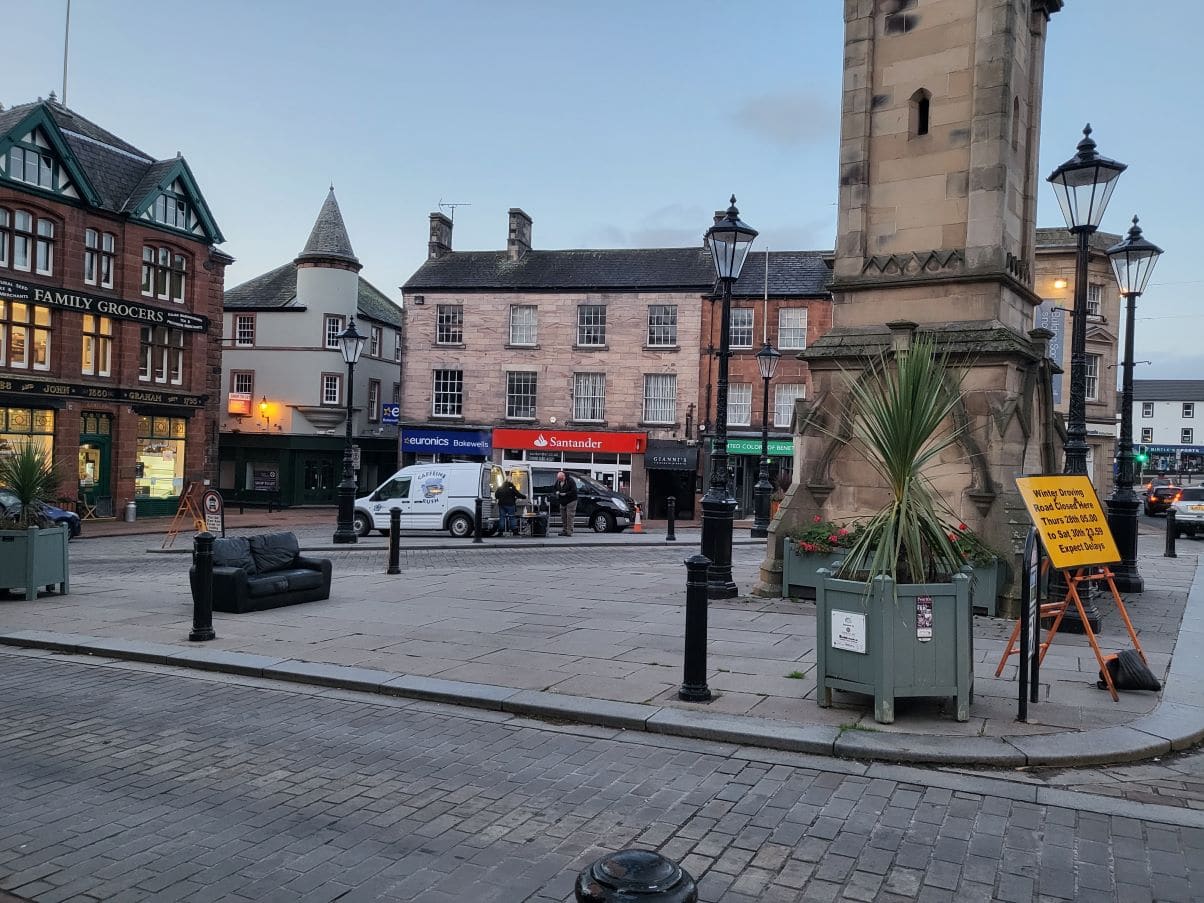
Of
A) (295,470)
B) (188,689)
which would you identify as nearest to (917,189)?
(188,689)

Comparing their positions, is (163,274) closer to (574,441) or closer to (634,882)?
(574,441)

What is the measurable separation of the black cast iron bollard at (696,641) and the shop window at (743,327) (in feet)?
98.6

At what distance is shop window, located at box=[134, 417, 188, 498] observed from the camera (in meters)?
30.6

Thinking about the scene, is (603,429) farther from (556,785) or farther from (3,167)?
(556,785)

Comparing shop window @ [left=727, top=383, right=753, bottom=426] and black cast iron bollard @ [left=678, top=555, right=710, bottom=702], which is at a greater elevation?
shop window @ [left=727, top=383, right=753, bottom=426]

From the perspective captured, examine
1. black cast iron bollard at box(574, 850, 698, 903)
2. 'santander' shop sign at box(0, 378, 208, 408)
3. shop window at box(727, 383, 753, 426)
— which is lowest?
black cast iron bollard at box(574, 850, 698, 903)

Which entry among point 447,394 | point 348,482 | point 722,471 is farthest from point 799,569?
point 447,394

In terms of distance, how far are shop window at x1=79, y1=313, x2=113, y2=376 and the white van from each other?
11.5 meters

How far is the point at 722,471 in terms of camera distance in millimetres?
12250

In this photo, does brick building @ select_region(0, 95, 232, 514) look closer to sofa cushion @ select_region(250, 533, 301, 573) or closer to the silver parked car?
sofa cushion @ select_region(250, 533, 301, 573)

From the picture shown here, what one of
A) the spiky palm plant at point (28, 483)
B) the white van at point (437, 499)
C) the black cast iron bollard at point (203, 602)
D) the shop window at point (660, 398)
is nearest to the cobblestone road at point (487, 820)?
the black cast iron bollard at point (203, 602)

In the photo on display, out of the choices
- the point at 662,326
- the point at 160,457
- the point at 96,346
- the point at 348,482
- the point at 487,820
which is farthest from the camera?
the point at 662,326

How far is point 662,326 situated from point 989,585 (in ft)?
90.9

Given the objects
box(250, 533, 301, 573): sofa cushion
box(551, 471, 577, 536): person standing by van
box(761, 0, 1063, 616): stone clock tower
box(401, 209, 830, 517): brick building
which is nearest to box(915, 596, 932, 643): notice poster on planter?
box(761, 0, 1063, 616): stone clock tower
